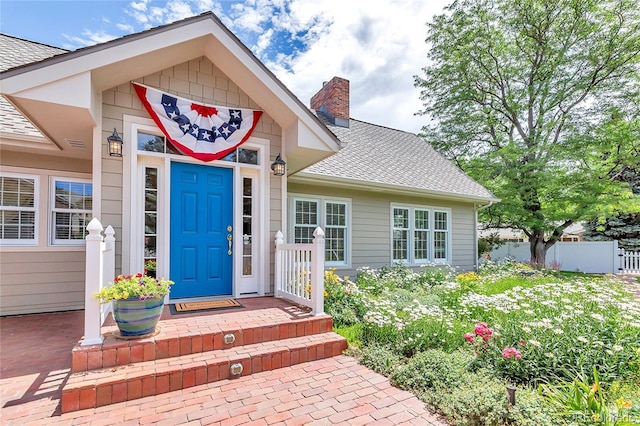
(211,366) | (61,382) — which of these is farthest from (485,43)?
(61,382)

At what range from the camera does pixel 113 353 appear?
308 centimetres

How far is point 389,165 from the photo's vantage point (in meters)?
9.55

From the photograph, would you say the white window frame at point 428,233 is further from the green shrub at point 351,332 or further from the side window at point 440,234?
the green shrub at point 351,332

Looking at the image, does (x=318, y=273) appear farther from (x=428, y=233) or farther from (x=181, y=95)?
(x=428, y=233)

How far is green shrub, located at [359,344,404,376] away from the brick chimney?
811 centimetres

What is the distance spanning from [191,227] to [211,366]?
2.24 meters

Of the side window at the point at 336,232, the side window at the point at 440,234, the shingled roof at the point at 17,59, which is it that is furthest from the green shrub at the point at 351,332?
the side window at the point at 440,234

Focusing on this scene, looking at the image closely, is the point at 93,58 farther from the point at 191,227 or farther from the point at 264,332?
the point at 264,332

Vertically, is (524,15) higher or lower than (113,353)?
higher

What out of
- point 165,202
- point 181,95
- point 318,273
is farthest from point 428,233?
point 181,95

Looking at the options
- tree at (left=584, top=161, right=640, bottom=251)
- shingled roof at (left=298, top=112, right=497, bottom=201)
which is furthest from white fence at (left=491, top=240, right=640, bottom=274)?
shingled roof at (left=298, top=112, right=497, bottom=201)

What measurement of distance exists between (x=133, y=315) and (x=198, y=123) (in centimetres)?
292

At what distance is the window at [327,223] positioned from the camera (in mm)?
7645

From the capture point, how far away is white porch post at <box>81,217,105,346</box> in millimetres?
3109
